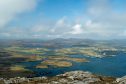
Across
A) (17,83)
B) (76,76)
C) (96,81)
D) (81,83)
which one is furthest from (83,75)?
(17,83)

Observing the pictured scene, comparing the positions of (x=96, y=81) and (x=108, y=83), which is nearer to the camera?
(x=108, y=83)

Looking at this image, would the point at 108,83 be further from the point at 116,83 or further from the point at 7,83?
the point at 7,83

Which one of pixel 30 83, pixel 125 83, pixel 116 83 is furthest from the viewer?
pixel 30 83

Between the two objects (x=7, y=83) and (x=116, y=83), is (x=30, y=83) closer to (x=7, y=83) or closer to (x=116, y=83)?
(x=7, y=83)

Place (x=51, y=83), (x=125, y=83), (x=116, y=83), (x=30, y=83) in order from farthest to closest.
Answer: (x=30, y=83), (x=51, y=83), (x=116, y=83), (x=125, y=83)

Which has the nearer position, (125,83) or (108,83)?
(125,83)

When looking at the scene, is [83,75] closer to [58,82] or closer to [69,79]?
[69,79]

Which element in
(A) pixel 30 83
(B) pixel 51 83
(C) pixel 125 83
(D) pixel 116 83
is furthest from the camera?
(A) pixel 30 83

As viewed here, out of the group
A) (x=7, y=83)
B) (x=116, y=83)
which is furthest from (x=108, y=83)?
(x=7, y=83)

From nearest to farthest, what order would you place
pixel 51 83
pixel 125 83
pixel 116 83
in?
1. pixel 125 83
2. pixel 116 83
3. pixel 51 83
